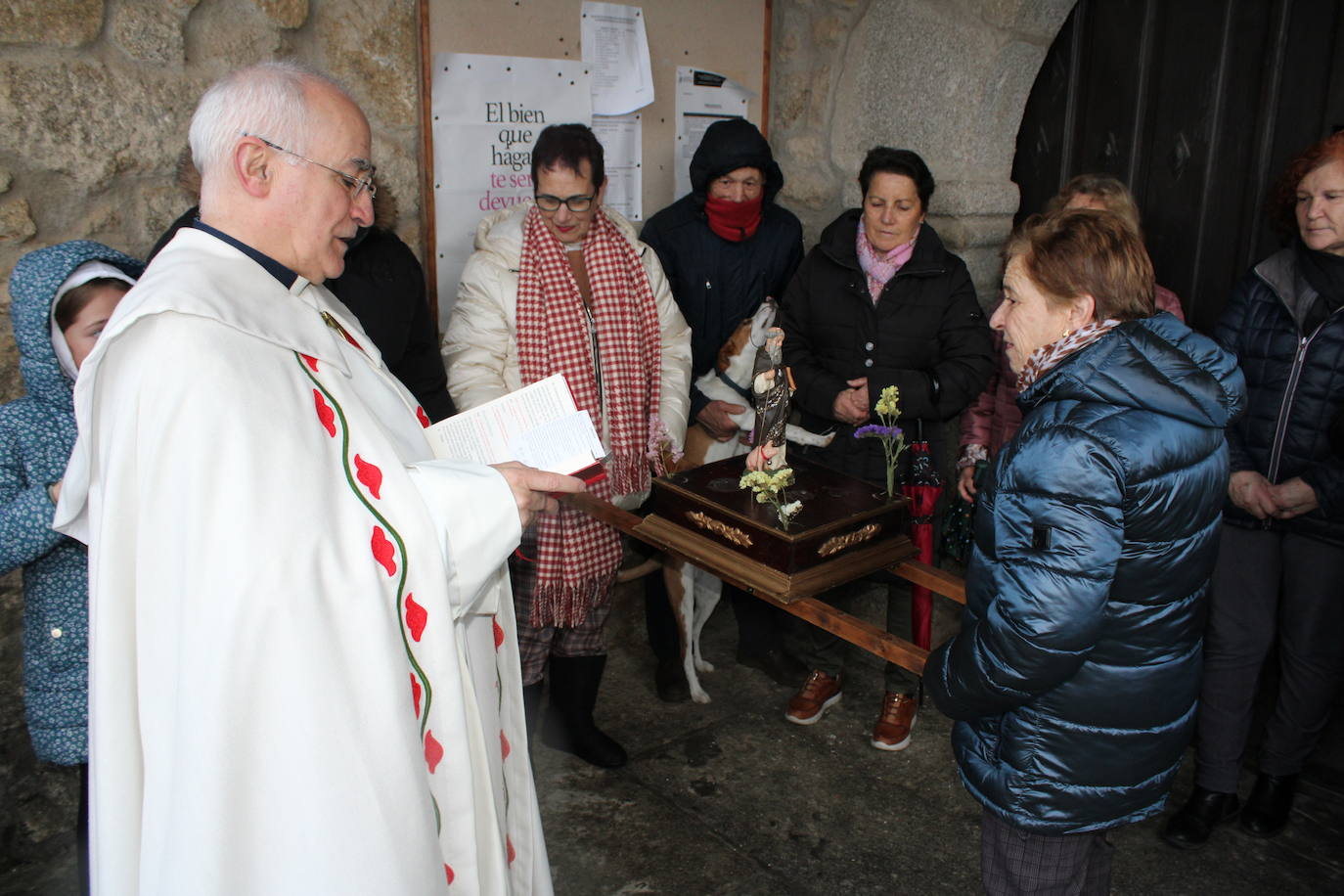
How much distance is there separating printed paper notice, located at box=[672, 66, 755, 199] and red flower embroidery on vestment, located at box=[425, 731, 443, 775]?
9.05 ft

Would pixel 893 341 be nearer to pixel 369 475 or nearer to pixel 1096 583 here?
pixel 1096 583

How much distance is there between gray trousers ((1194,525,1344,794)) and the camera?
2951 mm

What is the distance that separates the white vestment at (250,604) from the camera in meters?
1.50

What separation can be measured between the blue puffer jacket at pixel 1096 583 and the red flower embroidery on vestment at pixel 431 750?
35.8 inches

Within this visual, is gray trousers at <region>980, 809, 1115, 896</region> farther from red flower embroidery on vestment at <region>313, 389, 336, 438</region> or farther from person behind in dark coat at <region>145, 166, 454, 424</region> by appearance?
person behind in dark coat at <region>145, 166, 454, 424</region>

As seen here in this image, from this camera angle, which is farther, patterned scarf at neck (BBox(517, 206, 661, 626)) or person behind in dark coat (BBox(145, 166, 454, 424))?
patterned scarf at neck (BBox(517, 206, 661, 626))

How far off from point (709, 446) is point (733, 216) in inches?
32.0

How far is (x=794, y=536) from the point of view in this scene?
227 centimetres

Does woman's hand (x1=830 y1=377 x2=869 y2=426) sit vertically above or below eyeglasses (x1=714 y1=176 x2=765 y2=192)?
below

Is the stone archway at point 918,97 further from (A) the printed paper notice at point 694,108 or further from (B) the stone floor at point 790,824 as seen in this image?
(B) the stone floor at point 790,824

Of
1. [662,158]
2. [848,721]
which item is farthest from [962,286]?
[848,721]

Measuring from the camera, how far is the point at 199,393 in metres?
1.52

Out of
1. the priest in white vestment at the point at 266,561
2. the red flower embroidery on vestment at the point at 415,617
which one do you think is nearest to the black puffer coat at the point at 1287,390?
the priest in white vestment at the point at 266,561

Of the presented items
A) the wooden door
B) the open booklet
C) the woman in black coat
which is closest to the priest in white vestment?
the open booklet
